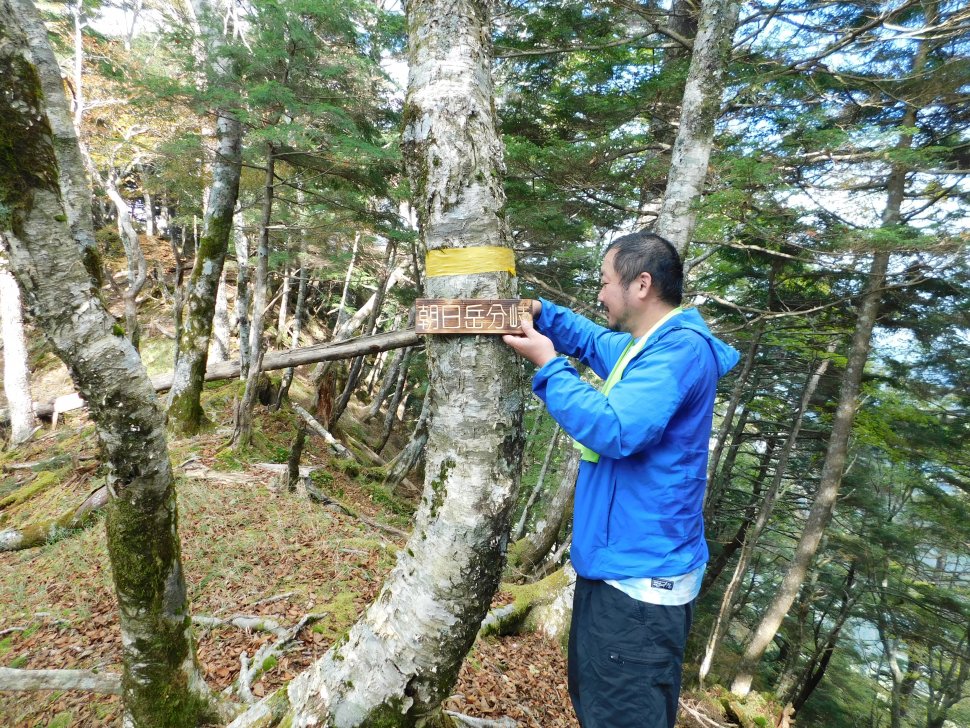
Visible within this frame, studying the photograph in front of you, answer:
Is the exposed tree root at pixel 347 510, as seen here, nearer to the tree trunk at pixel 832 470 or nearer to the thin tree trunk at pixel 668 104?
the thin tree trunk at pixel 668 104

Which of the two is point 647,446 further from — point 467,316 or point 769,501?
point 769,501

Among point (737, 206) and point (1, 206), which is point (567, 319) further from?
point (737, 206)

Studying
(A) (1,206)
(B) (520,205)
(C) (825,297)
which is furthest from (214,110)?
(C) (825,297)

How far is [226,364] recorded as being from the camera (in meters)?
10.5

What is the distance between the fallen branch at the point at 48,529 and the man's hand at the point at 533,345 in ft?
21.2

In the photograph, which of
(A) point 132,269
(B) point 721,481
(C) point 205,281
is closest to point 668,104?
(C) point 205,281

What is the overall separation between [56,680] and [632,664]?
9.33ft

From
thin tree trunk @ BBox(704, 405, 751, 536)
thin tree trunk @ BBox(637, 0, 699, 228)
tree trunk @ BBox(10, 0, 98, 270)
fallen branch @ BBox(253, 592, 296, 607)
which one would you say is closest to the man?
tree trunk @ BBox(10, 0, 98, 270)

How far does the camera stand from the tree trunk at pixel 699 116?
509 cm

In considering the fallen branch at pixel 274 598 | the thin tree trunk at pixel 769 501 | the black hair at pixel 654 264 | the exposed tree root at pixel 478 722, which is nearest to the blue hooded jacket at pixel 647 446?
the black hair at pixel 654 264

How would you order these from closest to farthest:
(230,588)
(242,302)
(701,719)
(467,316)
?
(467,316), (230,588), (701,719), (242,302)

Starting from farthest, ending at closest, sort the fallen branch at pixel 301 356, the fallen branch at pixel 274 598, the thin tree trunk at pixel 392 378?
the thin tree trunk at pixel 392 378 → the fallen branch at pixel 301 356 → the fallen branch at pixel 274 598

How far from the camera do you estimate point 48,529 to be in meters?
5.87

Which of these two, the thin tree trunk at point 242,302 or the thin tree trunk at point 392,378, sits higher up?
the thin tree trunk at point 242,302
